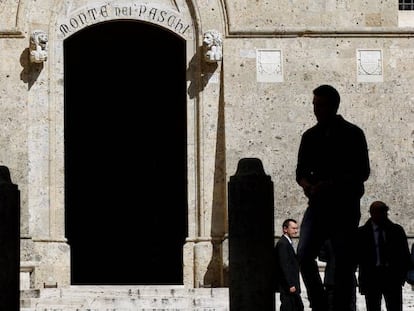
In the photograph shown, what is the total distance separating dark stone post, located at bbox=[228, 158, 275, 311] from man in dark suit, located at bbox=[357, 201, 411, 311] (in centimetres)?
369

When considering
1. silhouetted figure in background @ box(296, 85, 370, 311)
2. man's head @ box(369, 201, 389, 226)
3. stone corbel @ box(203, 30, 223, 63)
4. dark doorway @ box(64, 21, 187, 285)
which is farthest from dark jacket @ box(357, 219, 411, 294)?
dark doorway @ box(64, 21, 187, 285)

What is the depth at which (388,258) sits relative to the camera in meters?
18.9

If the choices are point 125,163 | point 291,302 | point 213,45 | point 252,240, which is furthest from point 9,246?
point 125,163

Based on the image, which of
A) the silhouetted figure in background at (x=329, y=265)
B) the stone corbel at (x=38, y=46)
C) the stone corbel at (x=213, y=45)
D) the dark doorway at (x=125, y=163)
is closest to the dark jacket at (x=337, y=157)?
the silhouetted figure in background at (x=329, y=265)

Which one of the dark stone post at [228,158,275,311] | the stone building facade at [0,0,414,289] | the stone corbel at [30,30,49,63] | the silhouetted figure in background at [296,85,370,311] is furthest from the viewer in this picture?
the stone building facade at [0,0,414,289]

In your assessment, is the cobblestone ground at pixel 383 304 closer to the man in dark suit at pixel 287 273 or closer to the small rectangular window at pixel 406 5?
the man in dark suit at pixel 287 273

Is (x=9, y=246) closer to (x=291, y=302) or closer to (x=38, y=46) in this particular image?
(x=291, y=302)

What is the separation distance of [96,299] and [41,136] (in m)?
3.95

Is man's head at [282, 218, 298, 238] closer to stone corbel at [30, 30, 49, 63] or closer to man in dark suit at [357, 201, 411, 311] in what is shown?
man in dark suit at [357, 201, 411, 311]

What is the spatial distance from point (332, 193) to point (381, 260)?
3803mm

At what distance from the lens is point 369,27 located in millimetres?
25406

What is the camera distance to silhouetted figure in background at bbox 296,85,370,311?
49.9 feet

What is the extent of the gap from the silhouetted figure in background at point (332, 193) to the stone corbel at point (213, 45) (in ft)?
31.9

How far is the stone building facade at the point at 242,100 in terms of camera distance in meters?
25.2
